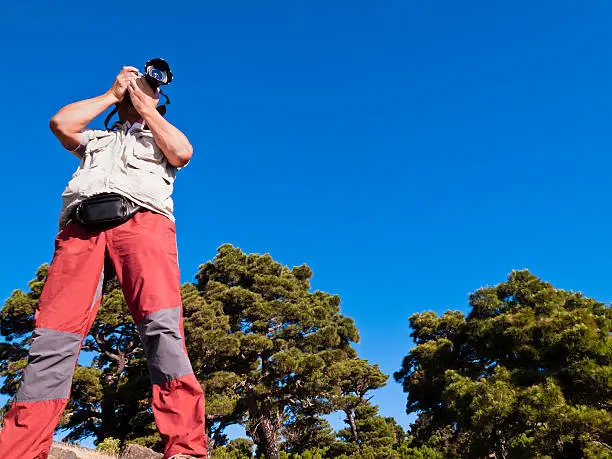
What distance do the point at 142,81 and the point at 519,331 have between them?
7.19 metres

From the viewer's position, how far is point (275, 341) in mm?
12414

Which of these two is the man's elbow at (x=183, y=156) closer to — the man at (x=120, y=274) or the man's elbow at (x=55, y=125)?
the man at (x=120, y=274)

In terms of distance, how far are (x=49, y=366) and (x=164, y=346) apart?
1.29 ft

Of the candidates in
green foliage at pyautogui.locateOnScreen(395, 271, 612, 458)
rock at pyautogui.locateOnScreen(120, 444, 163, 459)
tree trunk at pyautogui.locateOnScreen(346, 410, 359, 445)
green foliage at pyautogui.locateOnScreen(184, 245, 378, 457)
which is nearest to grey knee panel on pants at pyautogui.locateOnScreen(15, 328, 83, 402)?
rock at pyautogui.locateOnScreen(120, 444, 163, 459)

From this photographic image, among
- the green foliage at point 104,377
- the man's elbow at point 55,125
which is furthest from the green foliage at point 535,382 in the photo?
the green foliage at point 104,377

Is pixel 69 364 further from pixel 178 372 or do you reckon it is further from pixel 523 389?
pixel 523 389

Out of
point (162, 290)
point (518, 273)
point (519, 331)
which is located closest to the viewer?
point (162, 290)

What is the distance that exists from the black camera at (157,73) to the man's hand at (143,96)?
3 cm

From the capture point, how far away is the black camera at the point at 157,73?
1.75m

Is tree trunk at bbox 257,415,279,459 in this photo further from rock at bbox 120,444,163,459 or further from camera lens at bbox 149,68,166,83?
camera lens at bbox 149,68,166,83

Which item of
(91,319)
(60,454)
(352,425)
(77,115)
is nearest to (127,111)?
(77,115)

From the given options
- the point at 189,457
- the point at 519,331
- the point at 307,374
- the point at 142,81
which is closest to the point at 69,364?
the point at 189,457

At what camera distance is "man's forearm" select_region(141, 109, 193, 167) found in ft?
5.16

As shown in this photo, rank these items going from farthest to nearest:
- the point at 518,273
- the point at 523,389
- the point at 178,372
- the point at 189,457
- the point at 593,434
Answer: the point at 518,273, the point at 523,389, the point at 593,434, the point at 178,372, the point at 189,457
